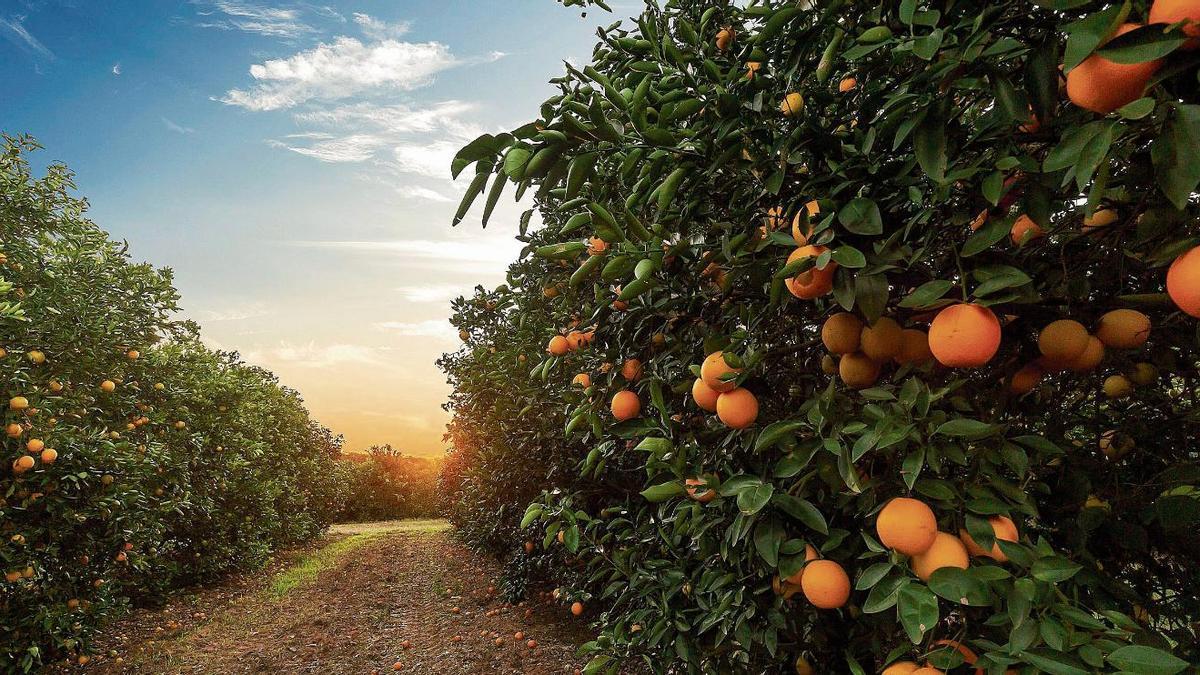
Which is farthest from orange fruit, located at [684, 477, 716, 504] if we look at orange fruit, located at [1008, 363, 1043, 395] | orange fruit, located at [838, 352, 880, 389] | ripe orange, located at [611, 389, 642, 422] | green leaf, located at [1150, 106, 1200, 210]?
green leaf, located at [1150, 106, 1200, 210]

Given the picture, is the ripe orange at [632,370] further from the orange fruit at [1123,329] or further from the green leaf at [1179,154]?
the green leaf at [1179,154]

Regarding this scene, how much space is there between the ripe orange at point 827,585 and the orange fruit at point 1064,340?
716 millimetres

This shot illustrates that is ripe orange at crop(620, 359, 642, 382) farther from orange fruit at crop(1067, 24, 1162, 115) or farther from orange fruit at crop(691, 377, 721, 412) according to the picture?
orange fruit at crop(1067, 24, 1162, 115)

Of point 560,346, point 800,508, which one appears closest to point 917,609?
point 800,508

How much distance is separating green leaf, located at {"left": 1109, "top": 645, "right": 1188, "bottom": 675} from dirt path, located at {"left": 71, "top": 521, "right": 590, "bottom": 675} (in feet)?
13.2

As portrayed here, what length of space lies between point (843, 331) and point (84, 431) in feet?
19.0

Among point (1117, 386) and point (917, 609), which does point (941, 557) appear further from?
point (1117, 386)

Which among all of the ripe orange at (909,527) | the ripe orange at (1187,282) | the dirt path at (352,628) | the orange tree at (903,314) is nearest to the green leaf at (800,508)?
the orange tree at (903,314)

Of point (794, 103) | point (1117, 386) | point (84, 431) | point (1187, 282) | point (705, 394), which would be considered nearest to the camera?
point (1187, 282)

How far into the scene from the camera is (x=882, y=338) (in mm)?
1316

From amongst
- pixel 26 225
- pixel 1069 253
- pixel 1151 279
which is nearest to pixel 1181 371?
pixel 1151 279

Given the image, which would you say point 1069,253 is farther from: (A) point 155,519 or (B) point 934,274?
(A) point 155,519

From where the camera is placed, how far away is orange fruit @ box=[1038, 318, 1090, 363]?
124 cm

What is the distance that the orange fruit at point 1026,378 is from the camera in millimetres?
1399
